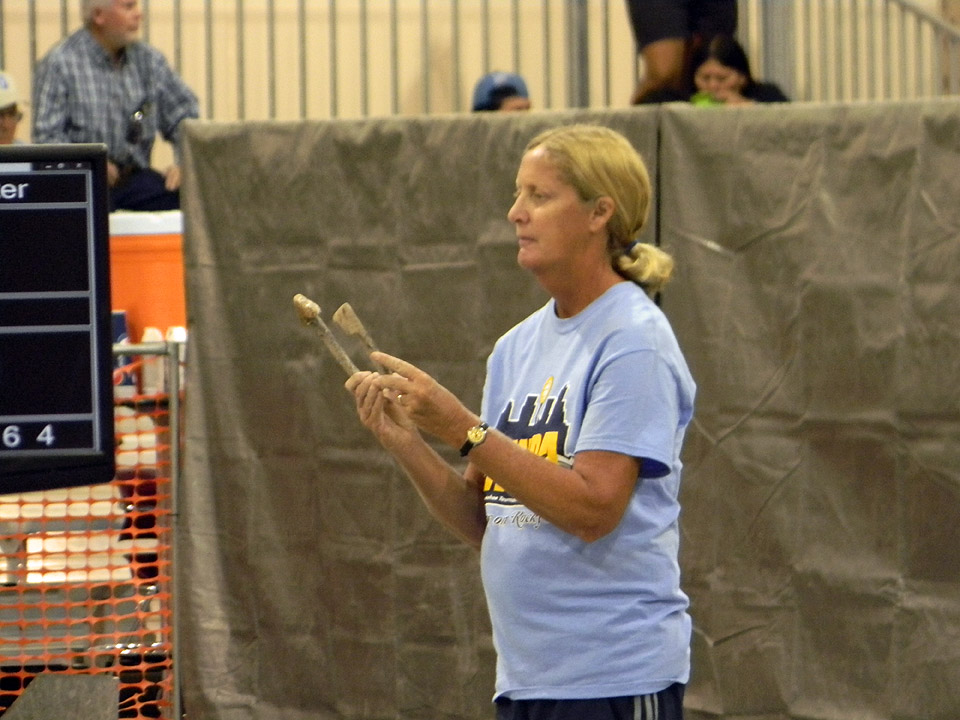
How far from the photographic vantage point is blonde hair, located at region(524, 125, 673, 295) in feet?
7.44

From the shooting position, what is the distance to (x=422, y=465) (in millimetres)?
2410

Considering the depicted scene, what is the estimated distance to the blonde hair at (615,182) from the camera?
2268mm

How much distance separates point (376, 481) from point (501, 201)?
0.92 metres

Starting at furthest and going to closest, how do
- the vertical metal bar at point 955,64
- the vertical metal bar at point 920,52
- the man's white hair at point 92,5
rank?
the vertical metal bar at point 955,64
the vertical metal bar at point 920,52
the man's white hair at point 92,5

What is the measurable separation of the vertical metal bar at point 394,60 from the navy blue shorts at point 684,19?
125 centimetres

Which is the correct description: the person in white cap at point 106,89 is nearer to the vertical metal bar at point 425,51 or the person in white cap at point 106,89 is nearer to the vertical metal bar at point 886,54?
the vertical metal bar at point 425,51

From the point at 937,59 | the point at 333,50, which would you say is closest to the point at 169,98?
the point at 333,50

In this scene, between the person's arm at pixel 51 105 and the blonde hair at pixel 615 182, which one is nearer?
the blonde hair at pixel 615 182

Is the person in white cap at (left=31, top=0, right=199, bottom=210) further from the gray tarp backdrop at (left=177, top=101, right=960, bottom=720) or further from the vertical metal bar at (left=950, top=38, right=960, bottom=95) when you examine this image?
the vertical metal bar at (left=950, top=38, right=960, bottom=95)

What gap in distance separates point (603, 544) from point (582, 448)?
0.53 feet

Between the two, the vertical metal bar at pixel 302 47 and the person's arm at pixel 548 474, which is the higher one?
the vertical metal bar at pixel 302 47

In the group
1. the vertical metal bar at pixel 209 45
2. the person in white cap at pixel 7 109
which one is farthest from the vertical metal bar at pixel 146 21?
the person in white cap at pixel 7 109

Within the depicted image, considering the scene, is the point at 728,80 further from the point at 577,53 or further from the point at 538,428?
the point at 538,428

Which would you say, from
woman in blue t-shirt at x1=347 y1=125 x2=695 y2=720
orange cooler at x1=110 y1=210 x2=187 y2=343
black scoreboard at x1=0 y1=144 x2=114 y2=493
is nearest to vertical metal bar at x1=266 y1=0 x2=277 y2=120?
orange cooler at x1=110 y1=210 x2=187 y2=343
